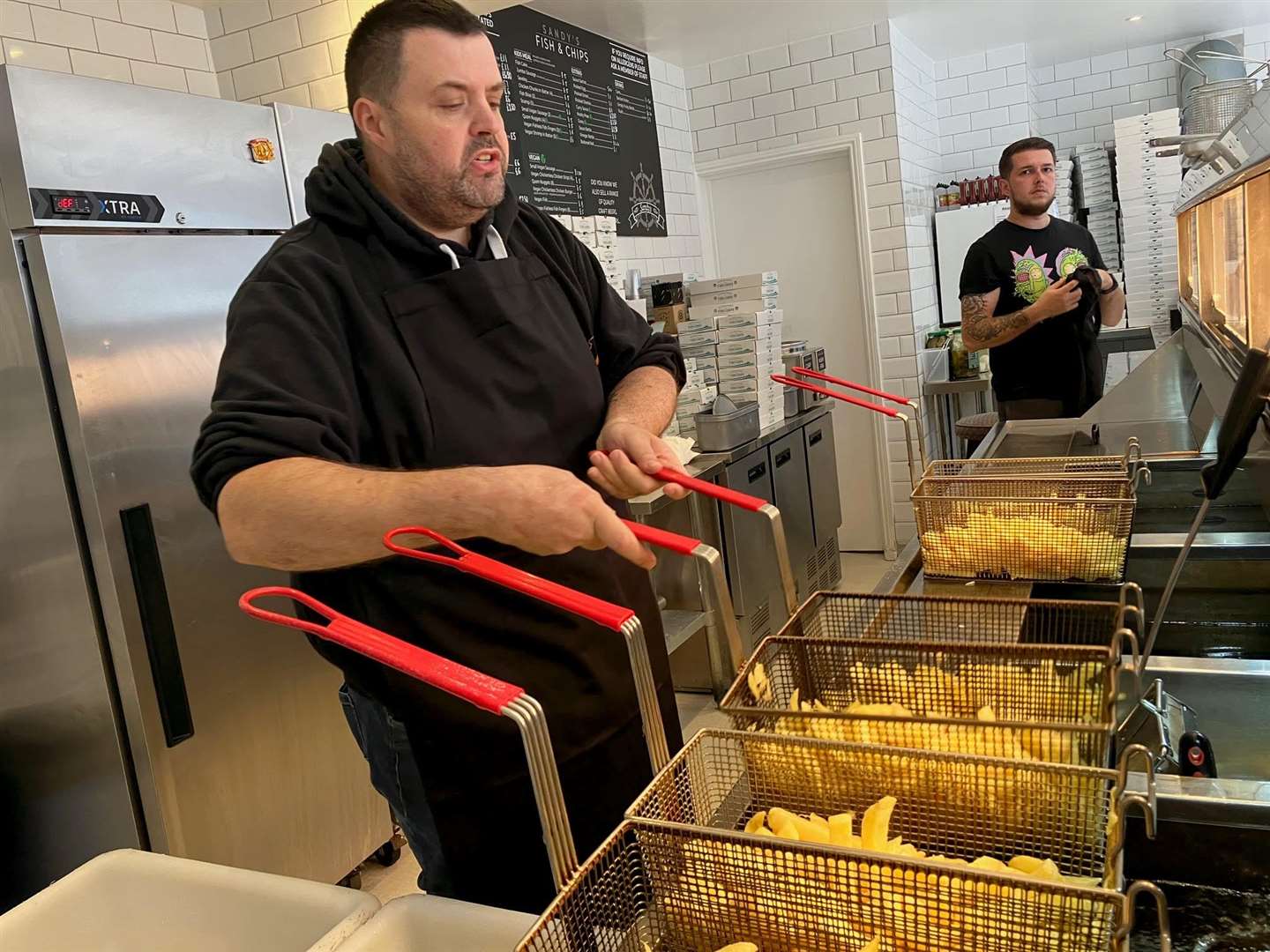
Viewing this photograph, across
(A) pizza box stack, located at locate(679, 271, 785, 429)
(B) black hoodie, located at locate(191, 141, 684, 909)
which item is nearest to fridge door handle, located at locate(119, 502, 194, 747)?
(B) black hoodie, located at locate(191, 141, 684, 909)

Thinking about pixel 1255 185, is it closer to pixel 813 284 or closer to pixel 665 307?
pixel 665 307

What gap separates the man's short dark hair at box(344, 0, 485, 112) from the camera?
4.78ft

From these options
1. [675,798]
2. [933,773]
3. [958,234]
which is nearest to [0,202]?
[675,798]

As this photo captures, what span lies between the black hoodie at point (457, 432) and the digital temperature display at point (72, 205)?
1007mm

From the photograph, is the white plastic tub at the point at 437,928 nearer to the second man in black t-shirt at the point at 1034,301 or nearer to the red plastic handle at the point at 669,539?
the red plastic handle at the point at 669,539

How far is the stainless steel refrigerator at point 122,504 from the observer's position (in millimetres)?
2242

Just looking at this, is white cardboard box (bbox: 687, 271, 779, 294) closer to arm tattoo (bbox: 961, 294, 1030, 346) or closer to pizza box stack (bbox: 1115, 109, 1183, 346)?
arm tattoo (bbox: 961, 294, 1030, 346)

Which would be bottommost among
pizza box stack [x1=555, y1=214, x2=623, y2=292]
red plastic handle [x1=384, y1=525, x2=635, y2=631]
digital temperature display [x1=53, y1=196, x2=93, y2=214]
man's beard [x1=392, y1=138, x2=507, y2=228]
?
red plastic handle [x1=384, y1=525, x2=635, y2=631]

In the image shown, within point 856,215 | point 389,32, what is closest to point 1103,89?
point 856,215

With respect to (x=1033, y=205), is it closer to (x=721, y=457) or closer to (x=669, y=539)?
(x=721, y=457)

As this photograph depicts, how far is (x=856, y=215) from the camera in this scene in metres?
5.59

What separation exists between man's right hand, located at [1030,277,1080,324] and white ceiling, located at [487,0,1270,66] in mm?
2069

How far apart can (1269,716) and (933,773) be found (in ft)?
2.05

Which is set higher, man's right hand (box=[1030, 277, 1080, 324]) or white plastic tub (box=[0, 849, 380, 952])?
A: man's right hand (box=[1030, 277, 1080, 324])
